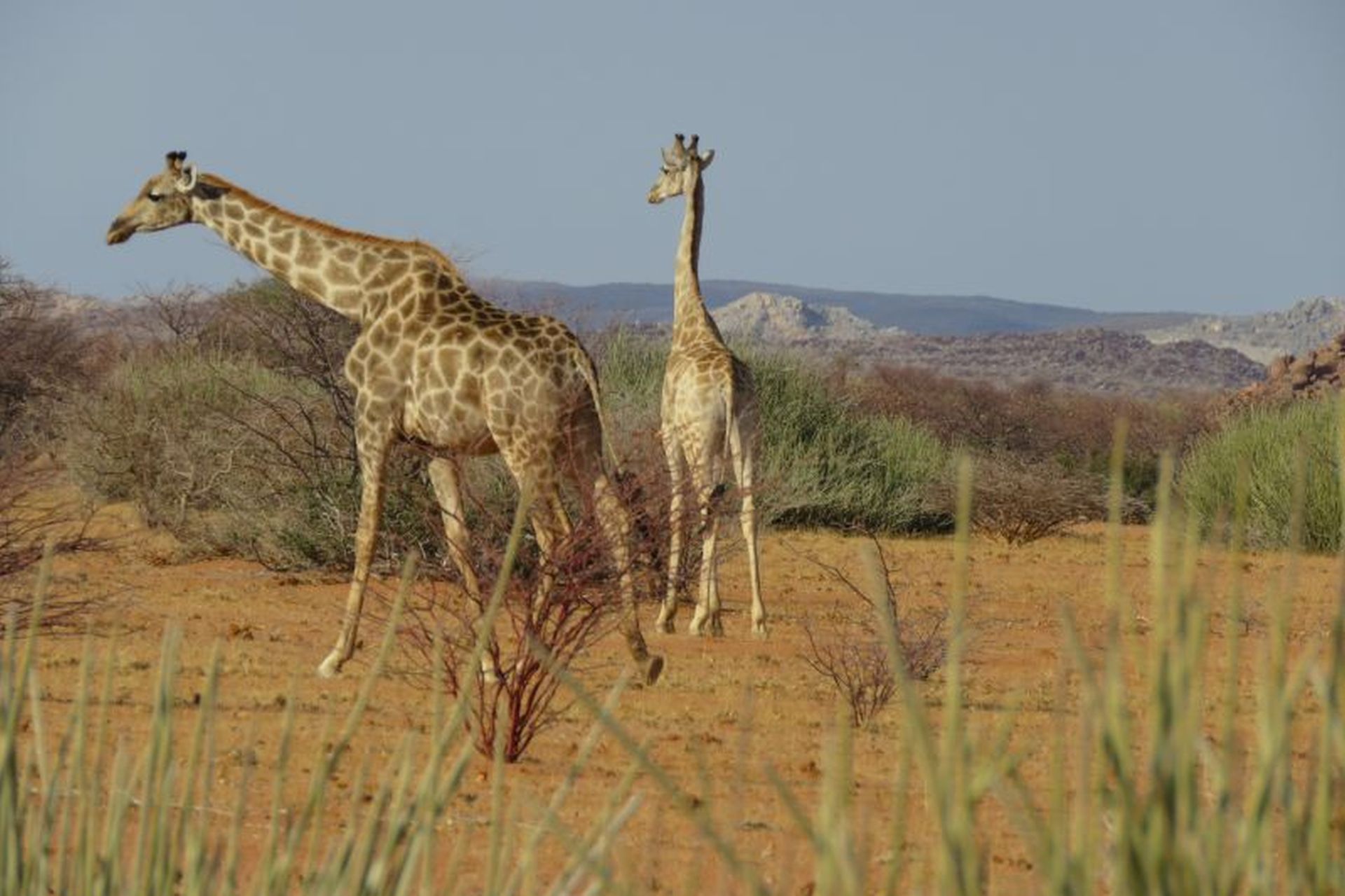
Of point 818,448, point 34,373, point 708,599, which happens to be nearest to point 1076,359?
point 34,373

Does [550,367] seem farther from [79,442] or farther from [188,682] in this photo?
[79,442]

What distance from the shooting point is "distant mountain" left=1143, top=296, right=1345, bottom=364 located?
375 ft

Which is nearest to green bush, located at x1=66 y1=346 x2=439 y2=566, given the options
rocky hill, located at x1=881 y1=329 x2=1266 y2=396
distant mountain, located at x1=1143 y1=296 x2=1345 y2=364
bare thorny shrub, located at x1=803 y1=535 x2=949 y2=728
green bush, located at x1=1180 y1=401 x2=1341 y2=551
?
bare thorny shrub, located at x1=803 y1=535 x2=949 y2=728

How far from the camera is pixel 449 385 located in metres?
9.51

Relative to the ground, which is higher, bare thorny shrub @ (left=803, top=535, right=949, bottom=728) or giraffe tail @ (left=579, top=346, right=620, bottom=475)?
giraffe tail @ (left=579, top=346, right=620, bottom=475)

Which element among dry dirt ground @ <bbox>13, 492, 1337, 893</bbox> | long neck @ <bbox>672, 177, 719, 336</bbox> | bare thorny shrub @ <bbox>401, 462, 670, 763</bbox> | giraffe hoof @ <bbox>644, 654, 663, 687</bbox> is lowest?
dry dirt ground @ <bbox>13, 492, 1337, 893</bbox>

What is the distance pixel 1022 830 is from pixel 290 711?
0.90m

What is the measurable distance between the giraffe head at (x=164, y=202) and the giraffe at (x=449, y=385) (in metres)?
0.76

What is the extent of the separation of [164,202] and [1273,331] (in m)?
113

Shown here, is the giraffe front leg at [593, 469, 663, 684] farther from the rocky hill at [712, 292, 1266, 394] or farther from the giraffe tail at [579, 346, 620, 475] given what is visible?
the rocky hill at [712, 292, 1266, 394]

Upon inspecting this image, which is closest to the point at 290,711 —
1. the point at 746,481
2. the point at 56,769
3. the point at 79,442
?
the point at 56,769

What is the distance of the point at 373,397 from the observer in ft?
31.8

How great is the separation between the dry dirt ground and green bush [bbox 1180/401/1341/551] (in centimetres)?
173

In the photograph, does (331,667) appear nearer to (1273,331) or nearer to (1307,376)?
(1307,376)
